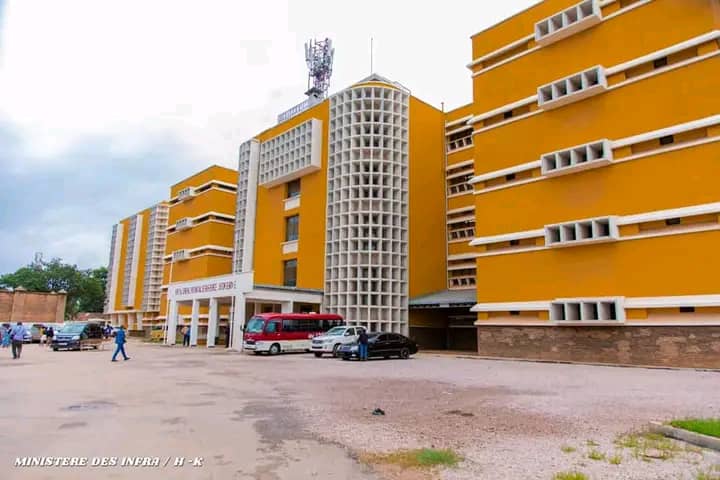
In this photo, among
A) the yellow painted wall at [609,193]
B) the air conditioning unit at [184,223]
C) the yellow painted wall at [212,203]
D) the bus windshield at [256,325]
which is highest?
the yellow painted wall at [212,203]

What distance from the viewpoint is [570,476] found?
5062mm

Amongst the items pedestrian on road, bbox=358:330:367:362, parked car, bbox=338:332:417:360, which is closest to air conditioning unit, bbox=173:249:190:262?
parked car, bbox=338:332:417:360

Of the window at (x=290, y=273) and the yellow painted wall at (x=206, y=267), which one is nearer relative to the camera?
the window at (x=290, y=273)

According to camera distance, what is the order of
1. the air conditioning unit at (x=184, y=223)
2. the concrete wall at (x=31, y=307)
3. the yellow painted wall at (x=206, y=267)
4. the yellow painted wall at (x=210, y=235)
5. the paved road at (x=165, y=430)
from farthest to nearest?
the concrete wall at (x=31, y=307), the air conditioning unit at (x=184, y=223), the yellow painted wall at (x=210, y=235), the yellow painted wall at (x=206, y=267), the paved road at (x=165, y=430)

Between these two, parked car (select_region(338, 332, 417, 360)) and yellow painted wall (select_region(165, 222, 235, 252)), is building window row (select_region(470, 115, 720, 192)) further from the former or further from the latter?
yellow painted wall (select_region(165, 222, 235, 252))

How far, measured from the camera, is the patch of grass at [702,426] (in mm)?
6367

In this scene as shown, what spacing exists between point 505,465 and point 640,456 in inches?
65.4

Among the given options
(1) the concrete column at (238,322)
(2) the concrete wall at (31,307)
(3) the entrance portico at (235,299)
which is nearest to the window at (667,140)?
(3) the entrance portico at (235,299)

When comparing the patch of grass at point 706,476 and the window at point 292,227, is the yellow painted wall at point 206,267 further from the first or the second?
the patch of grass at point 706,476

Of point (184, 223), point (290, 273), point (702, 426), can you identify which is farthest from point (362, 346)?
point (184, 223)

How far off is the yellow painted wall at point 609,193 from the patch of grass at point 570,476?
17496 mm

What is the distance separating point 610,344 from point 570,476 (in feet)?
58.3

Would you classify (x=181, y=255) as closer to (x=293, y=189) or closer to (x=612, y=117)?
(x=293, y=189)

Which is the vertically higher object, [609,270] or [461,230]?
[461,230]
